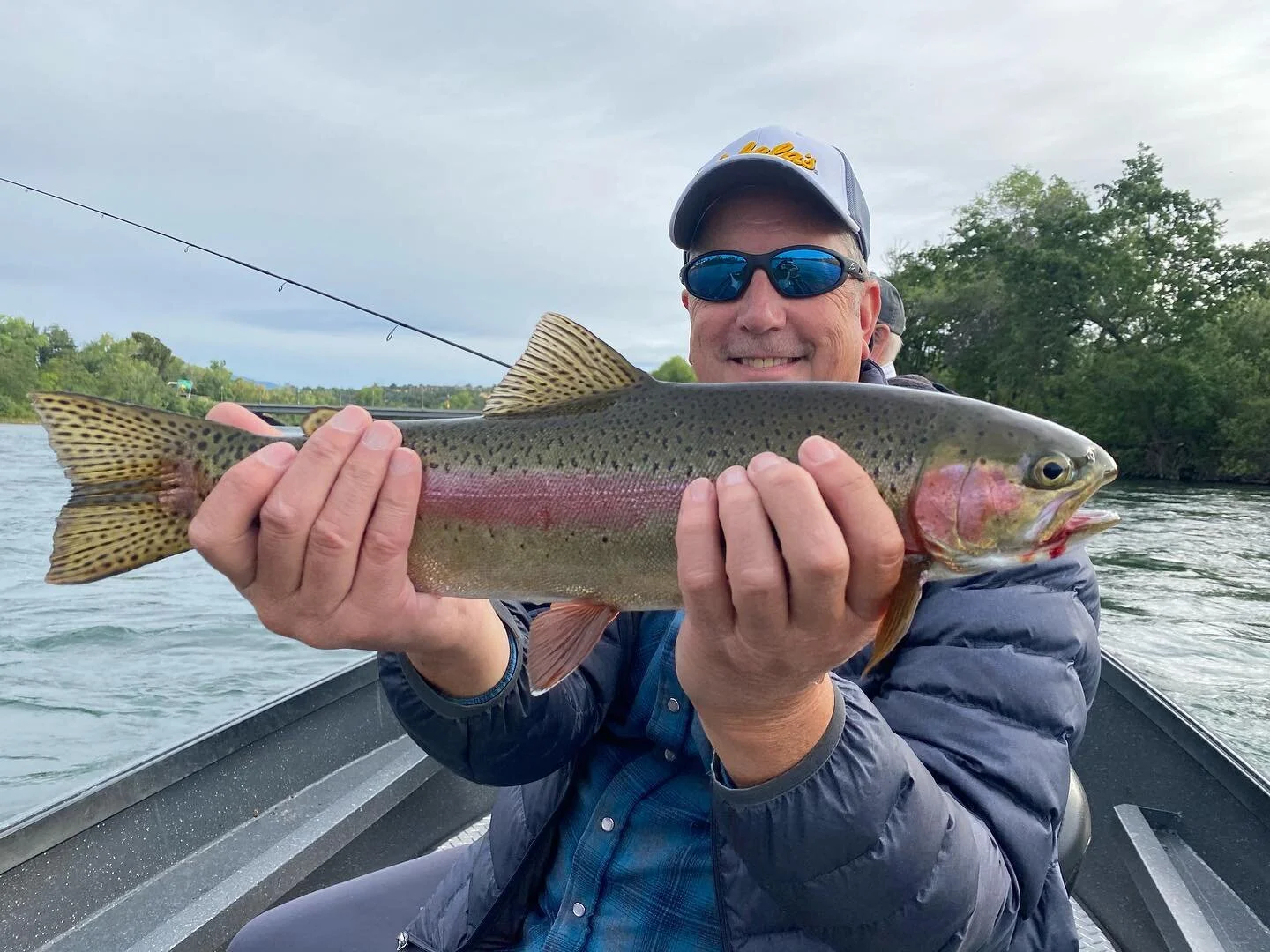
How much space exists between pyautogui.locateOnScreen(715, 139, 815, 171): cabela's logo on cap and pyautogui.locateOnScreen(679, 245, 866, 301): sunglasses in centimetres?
30

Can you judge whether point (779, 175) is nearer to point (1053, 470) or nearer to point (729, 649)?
point (1053, 470)

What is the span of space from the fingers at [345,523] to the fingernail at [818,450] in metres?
0.98

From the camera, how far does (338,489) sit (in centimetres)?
197

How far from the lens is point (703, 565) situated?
5.67ft

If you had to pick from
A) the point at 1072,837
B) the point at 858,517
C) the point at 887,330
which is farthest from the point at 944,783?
the point at 887,330

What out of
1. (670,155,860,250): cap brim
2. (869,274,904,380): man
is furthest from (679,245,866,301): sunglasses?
(869,274,904,380): man

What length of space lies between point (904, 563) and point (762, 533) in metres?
0.42

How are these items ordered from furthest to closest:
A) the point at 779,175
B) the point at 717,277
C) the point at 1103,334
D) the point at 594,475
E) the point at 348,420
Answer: the point at 1103,334 < the point at 717,277 < the point at 779,175 < the point at 594,475 < the point at 348,420

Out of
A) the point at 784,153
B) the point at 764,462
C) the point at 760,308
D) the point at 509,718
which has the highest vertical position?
the point at 784,153

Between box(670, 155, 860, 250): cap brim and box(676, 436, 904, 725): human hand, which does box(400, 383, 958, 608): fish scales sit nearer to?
box(676, 436, 904, 725): human hand

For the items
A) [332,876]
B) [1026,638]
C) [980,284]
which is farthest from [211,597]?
[980,284]

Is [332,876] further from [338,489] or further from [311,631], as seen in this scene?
[338,489]

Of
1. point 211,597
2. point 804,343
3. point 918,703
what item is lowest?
point 211,597

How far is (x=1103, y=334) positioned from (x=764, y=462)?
4776 centimetres
